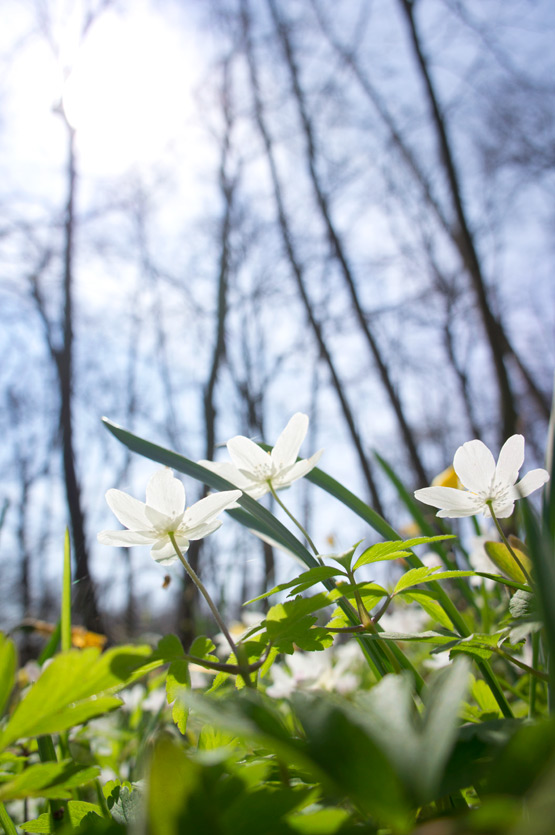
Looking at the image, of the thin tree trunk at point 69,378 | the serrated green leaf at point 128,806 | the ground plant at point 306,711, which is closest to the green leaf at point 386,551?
the ground plant at point 306,711

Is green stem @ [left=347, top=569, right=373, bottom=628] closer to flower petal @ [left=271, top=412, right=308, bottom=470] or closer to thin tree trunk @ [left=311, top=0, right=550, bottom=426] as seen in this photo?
flower petal @ [left=271, top=412, right=308, bottom=470]

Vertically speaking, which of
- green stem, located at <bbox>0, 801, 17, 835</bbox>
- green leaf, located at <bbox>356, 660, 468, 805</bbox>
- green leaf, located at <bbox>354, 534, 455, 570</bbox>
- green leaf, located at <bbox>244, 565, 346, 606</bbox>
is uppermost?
green leaf, located at <bbox>354, 534, 455, 570</bbox>

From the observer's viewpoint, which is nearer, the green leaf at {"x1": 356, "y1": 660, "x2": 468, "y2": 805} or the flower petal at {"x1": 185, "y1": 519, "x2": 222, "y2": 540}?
the green leaf at {"x1": 356, "y1": 660, "x2": 468, "y2": 805}

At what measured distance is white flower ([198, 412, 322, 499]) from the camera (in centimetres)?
55

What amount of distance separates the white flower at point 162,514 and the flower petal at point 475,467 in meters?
0.22

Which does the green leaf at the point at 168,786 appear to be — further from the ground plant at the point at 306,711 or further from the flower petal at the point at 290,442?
the flower petal at the point at 290,442

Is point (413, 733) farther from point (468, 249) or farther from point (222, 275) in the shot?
point (222, 275)

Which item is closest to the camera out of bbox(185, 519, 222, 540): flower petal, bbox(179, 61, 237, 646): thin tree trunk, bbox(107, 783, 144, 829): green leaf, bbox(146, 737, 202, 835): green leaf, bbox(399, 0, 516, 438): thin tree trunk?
bbox(146, 737, 202, 835): green leaf

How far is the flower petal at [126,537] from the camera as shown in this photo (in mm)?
460

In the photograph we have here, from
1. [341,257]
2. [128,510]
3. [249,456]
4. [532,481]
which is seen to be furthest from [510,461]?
[341,257]

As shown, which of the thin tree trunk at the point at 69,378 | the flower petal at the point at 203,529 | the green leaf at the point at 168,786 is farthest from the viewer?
the thin tree trunk at the point at 69,378

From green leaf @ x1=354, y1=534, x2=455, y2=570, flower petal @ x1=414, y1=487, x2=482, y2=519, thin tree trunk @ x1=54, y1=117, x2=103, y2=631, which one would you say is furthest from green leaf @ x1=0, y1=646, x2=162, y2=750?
thin tree trunk @ x1=54, y1=117, x2=103, y2=631

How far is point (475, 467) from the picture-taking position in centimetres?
50

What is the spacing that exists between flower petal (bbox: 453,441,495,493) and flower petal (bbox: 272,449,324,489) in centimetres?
14
